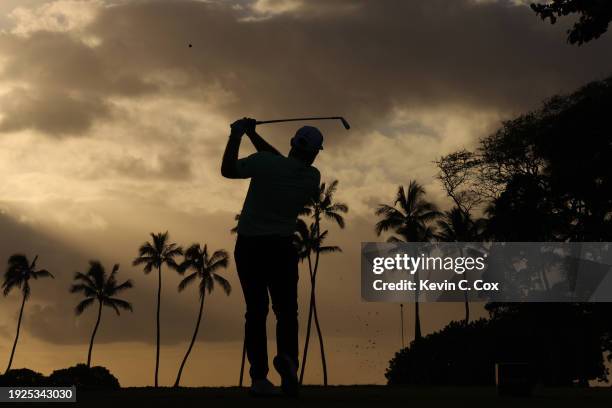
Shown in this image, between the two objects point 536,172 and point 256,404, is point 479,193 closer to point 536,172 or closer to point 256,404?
point 536,172

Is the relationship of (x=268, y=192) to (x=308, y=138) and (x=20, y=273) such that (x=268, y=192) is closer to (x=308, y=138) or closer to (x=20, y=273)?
(x=308, y=138)

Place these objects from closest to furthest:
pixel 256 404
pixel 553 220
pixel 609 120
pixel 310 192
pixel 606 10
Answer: pixel 256 404, pixel 310 192, pixel 606 10, pixel 609 120, pixel 553 220

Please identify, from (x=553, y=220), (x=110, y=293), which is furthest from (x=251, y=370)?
(x=110, y=293)

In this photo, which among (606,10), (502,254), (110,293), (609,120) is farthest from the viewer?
(110,293)

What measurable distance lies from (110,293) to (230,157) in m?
99.9

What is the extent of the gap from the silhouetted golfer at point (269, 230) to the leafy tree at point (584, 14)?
42.6 feet

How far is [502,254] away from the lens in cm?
5506

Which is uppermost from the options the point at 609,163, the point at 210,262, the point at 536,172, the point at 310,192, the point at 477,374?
the point at 210,262

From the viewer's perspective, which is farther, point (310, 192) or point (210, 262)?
point (210, 262)

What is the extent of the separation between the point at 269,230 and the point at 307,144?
2.67ft

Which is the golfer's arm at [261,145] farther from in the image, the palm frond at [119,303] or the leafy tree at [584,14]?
the palm frond at [119,303]

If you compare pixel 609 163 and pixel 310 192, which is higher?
pixel 609 163

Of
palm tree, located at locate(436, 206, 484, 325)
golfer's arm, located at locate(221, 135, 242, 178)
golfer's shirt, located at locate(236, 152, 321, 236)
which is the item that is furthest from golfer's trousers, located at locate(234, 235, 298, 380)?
palm tree, located at locate(436, 206, 484, 325)

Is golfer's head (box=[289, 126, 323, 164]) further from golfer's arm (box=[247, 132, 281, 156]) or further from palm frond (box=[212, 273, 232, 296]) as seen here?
palm frond (box=[212, 273, 232, 296])
